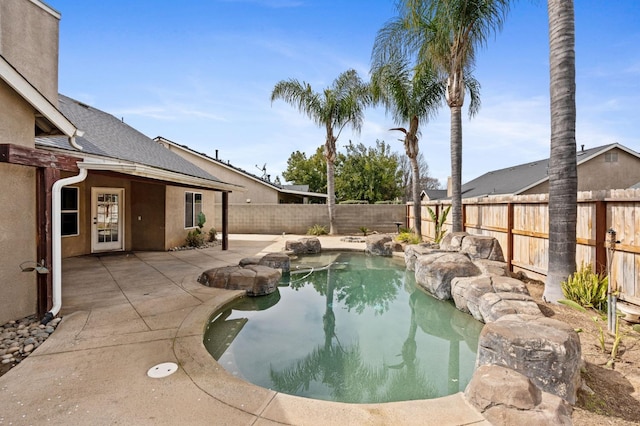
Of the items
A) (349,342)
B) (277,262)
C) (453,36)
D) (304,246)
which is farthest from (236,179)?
(349,342)

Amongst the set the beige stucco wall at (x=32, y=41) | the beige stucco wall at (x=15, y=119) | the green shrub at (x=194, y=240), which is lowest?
the green shrub at (x=194, y=240)

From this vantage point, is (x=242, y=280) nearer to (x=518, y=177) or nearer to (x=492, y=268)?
(x=492, y=268)

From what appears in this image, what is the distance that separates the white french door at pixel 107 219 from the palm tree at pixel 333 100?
31.4 feet

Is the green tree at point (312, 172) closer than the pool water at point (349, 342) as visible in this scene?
No

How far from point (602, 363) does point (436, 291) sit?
3577 mm

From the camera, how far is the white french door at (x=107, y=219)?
1033cm

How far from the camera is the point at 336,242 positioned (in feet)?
50.3

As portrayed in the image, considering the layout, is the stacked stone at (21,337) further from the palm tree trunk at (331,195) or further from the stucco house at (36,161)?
the palm tree trunk at (331,195)

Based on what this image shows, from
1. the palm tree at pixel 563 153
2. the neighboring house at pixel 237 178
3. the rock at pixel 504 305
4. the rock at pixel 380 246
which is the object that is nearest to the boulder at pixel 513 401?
the rock at pixel 504 305

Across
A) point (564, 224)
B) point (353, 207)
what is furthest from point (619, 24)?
point (353, 207)

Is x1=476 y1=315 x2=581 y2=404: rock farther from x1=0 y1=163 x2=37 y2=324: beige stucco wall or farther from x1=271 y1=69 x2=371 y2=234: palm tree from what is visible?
x1=271 y1=69 x2=371 y2=234: palm tree

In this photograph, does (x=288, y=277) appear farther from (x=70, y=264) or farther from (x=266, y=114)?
(x=266, y=114)

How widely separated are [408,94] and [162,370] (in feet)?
45.2

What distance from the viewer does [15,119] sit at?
4457mm
